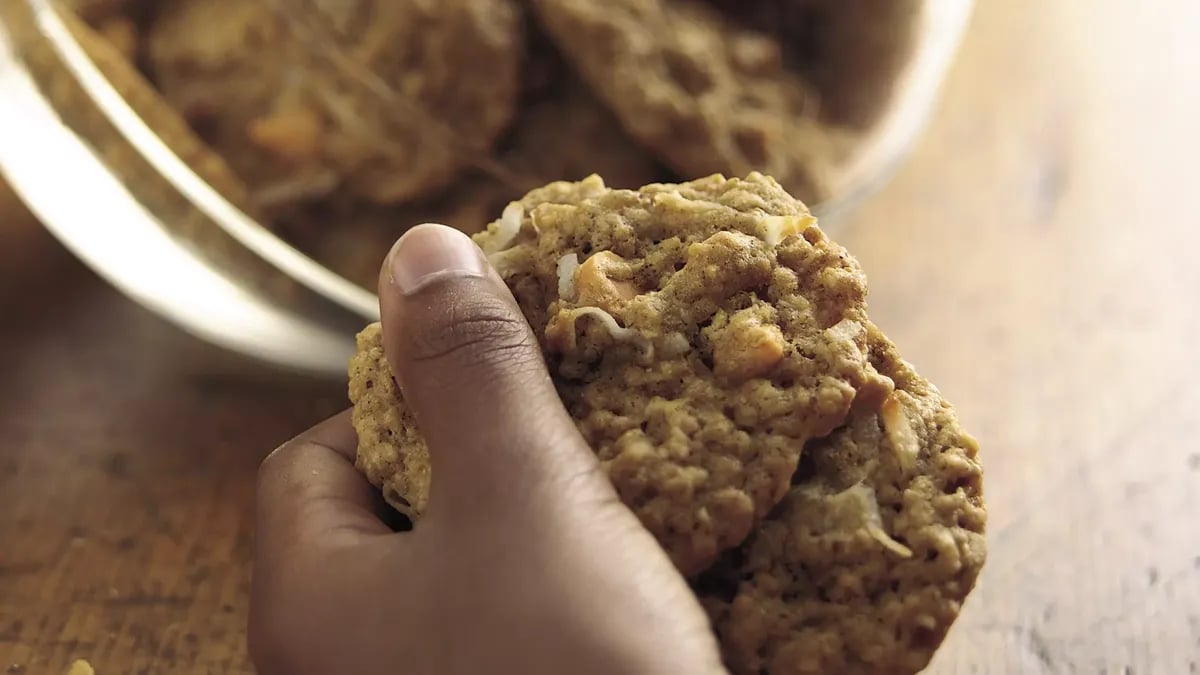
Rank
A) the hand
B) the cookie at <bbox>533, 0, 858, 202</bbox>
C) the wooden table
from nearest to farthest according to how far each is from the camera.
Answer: the hand < the wooden table < the cookie at <bbox>533, 0, 858, 202</bbox>

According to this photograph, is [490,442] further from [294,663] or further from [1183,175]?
[1183,175]

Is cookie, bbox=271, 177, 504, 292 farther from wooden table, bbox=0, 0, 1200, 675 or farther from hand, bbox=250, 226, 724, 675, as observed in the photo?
hand, bbox=250, 226, 724, 675

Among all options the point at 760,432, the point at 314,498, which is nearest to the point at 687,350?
the point at 760,432

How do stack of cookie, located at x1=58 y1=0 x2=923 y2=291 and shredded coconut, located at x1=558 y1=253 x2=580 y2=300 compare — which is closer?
shredded coconut, located at x1=558 y1=253 x2=580 y2=300

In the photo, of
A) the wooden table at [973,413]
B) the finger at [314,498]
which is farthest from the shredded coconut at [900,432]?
the wooden table at [973,413]

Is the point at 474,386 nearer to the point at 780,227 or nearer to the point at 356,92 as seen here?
the point at 780,227

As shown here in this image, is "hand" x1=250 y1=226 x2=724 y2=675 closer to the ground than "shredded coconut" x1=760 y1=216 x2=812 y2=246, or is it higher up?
closer to the ground

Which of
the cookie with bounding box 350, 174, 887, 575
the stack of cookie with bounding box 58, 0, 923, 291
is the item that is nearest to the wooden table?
the stack of cookie with bounding box 58, 0, 923, 291
